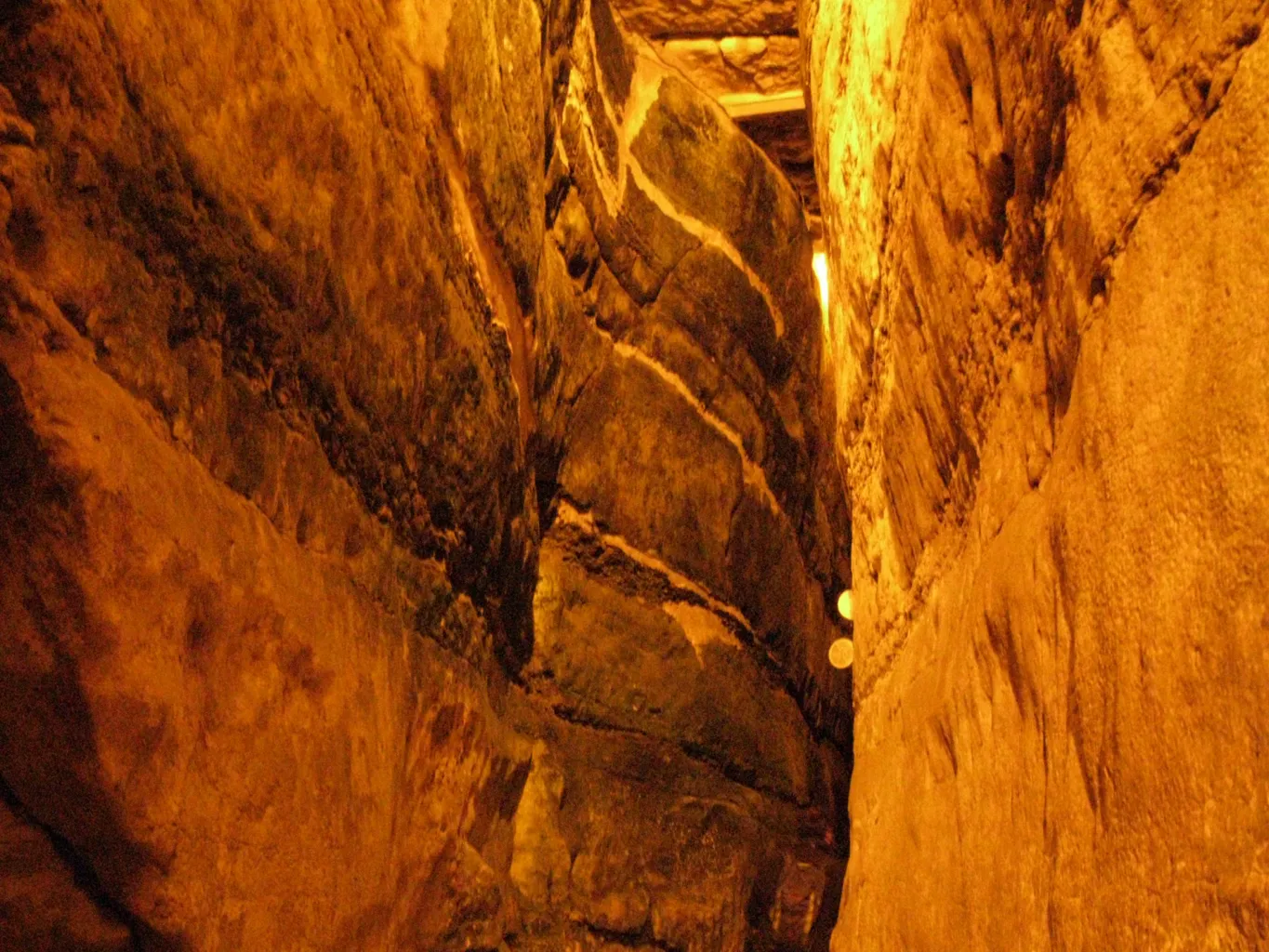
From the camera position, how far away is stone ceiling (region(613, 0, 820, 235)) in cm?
654

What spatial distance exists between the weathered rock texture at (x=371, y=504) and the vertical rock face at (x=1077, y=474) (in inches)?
47.7

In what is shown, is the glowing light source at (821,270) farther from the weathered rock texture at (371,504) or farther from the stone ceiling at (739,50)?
the weathered rock texture at (371,504)

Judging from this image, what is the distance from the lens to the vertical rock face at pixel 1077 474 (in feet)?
3.04

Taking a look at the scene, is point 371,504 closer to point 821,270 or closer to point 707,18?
point 707,18

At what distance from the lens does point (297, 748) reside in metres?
2.15

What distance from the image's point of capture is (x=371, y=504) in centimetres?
272

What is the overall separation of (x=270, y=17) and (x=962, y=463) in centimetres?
165

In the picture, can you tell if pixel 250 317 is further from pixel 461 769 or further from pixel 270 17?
pixel 461 769

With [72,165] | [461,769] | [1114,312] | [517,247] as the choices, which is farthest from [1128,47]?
[517,247]

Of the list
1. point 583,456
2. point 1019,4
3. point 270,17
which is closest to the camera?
point 1019,4

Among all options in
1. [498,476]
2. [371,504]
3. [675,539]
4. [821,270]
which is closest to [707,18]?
[821,270]

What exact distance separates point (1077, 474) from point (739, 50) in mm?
5990

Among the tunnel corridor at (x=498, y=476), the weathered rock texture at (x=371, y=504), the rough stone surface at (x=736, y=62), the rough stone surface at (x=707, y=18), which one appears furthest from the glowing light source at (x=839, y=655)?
the rough stone surface at (x=707, y=18)

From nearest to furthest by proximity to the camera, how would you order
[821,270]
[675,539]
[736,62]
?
1. [675,539]
2. [736,62]
3. [821,270]
